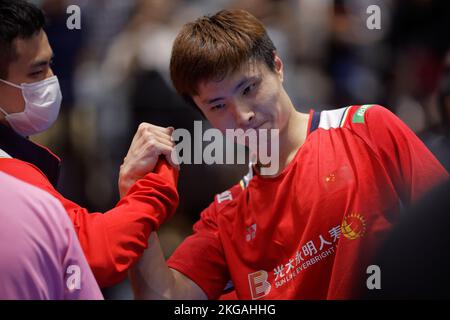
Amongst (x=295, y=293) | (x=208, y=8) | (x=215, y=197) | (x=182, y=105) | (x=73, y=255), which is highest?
(x=208, y=8)

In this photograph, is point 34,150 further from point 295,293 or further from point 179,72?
point 295,293

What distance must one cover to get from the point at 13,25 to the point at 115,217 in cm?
55

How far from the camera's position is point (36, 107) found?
164 centimetres

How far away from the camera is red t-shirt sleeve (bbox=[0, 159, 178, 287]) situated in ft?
4.66

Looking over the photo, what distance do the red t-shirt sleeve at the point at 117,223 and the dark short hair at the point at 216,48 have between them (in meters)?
0.29

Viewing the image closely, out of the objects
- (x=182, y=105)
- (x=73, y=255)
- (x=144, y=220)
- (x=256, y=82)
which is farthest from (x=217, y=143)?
(x=73, y=255)

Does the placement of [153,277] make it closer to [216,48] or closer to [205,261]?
[205,261]

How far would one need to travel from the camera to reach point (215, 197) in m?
1.84

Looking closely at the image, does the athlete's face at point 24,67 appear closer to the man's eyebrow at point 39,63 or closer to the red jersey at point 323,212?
the man's eyebrow at point 39,63

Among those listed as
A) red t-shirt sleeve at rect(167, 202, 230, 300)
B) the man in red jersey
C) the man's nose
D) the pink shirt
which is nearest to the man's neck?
the man in red jersey

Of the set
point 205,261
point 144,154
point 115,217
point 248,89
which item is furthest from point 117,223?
point 248,89

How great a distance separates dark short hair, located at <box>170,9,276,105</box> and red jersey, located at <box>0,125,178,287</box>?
10.5 inches

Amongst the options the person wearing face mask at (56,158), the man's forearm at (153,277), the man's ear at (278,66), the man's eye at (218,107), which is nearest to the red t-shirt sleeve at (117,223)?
the person wearing face mask at (56,158)

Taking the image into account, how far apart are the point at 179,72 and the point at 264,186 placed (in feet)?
1.21
